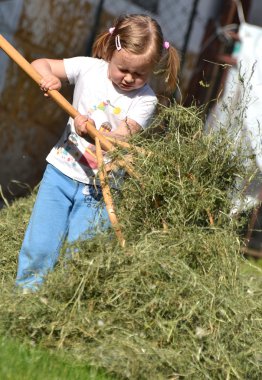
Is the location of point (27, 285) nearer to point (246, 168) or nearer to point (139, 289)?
point (139, 289)

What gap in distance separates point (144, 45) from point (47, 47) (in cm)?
381

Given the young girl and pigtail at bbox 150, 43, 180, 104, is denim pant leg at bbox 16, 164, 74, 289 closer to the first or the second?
the young girl

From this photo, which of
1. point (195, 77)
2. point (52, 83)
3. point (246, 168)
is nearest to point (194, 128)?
point (246, 168)

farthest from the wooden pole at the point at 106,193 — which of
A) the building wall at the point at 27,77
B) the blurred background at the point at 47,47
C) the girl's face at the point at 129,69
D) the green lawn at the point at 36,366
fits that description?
the building wall at the point at 27,77

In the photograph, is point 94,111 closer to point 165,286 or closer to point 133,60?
point 133,60

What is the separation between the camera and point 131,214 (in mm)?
4598

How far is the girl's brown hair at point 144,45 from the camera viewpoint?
494 centimetres

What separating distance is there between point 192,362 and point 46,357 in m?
0.62

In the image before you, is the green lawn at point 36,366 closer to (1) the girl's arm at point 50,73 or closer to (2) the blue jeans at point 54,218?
(2) the blue jeans at point 54,218

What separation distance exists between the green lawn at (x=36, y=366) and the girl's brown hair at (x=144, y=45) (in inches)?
67.0

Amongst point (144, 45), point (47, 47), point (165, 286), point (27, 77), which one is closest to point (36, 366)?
point (165, 286)

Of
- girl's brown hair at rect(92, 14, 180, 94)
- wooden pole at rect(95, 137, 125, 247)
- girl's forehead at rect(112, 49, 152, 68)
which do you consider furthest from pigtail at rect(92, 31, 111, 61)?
wooden pole at rect(95, 137, 125, 247)

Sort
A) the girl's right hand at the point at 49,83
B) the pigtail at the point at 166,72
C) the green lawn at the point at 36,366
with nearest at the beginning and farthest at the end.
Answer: the green lawn at the point at 36,366 < the girl's right hand at the point at 49,83 < the pigtail at the point at 166,72

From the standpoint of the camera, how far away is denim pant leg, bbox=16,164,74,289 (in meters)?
4.95
